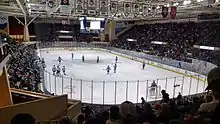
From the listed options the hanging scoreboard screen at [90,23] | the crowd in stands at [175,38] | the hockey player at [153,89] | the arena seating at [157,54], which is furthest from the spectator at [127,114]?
the hanging scoreboard screen at [90,23]

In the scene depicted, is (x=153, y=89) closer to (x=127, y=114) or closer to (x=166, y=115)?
(x=166, y=115)

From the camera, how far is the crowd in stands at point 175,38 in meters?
25.7

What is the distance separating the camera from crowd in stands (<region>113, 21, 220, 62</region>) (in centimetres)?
2565

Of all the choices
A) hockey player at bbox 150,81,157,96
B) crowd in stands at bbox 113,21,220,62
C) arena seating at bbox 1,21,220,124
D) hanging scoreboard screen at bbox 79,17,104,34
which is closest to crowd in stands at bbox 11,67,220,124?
arena seating at bbox 1,21,220,124

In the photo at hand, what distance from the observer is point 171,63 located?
24156 millimetres

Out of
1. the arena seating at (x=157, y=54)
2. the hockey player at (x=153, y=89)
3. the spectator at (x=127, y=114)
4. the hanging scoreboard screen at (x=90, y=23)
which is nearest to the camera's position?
the spectator at (x=127, y=114)

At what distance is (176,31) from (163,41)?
7.62ft

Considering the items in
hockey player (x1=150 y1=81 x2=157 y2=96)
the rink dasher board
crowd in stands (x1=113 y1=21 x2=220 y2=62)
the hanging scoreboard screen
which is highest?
the hanging scoreboard screen

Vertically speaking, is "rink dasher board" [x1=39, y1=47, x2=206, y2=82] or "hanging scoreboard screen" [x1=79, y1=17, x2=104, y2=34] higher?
"hanging scoreboard screen" [x1=79, y1=17, x2=104, y2=34]

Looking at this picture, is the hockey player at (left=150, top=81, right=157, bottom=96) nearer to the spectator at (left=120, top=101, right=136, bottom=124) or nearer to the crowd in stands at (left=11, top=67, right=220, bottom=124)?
the crowd in stands at (left=11, top=67, right=220, bottom=124)

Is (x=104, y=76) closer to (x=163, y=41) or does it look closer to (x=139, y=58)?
(x=139, y=58)

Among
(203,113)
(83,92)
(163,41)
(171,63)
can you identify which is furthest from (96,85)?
(163,41)

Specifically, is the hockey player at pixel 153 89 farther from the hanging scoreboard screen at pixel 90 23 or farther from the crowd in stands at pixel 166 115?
the hanging scoreboard screen at pixel 90 23

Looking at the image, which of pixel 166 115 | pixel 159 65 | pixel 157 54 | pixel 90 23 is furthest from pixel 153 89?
pixel 157 54
